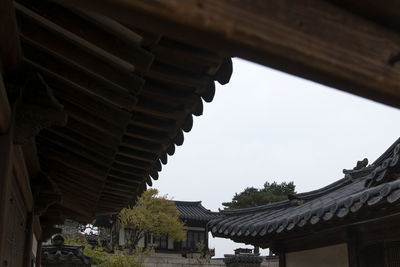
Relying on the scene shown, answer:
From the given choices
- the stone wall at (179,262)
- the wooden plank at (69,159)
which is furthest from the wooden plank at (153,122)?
the stone wall at (179,262)

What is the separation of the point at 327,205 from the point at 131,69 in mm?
4001

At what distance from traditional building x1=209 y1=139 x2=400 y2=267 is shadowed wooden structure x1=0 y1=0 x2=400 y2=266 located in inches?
86.1

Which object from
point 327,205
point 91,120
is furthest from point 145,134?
Result: point 327,205

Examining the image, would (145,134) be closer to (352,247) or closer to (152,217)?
(352,247)

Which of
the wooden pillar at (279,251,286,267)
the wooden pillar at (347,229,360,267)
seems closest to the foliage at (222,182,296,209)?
the wooden pillar at (279,251,286,267)

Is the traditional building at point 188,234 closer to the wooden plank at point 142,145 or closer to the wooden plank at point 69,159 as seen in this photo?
the wooden plank at point 69,159

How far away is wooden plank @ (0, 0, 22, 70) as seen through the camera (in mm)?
2037

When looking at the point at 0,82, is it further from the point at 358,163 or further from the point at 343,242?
the point at 358,163

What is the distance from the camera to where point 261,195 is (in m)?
35.8

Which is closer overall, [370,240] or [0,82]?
[0,82]

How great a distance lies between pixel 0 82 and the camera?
2.28 m

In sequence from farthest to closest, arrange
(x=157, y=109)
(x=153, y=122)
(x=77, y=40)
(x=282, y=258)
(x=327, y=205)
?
(x=282, y=258) → (x=327, y=205) → (x=153, y=122) → (x=157, y=109) → (x=77, y=40)

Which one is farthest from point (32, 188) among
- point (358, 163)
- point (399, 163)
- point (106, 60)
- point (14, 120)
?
point (358, 163)

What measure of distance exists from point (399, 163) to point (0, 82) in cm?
417
